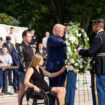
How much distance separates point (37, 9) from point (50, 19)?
5.25 feet

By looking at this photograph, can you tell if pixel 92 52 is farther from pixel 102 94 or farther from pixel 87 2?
pixel 87 2

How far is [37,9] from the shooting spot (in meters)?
42.6

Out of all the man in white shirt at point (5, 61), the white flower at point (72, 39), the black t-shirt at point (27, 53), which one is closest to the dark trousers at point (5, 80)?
the man in white shirt at point (5, 61)

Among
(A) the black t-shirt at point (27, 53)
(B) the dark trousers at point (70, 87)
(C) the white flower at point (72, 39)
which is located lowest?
(B) the dark trousers at point (70, 87)

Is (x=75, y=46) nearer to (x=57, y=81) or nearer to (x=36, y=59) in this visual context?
(x=57, y=81)

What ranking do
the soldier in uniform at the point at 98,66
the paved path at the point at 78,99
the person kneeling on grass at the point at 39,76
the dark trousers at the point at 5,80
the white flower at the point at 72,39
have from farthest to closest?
the dark trousers at the point at 5,80, the paved path at the point at 78,99, the white flower at the point at 72,39, the person kneeling on grass at the point at 39,76, the soldier in uniform at the point at 98,66

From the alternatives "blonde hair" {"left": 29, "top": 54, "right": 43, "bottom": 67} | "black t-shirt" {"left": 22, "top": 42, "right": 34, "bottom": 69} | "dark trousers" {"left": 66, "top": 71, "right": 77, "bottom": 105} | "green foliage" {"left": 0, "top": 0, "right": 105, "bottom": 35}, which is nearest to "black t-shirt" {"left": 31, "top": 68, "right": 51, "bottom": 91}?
"blonde hair" {"left": 29, "top": 54, "right": 43, "bottom": 67}

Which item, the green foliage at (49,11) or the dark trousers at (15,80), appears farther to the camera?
→ the green foliage at (49,11)

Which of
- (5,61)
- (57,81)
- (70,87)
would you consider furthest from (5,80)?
(57,81)

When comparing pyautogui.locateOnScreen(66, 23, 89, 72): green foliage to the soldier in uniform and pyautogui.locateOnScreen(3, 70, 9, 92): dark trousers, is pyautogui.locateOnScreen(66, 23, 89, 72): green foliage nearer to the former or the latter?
the soldier in uniform

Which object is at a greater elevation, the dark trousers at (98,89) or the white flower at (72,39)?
the white flower at (72,39)

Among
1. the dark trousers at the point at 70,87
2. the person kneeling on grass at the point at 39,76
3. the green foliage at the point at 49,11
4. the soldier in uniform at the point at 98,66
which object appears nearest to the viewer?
the soldier in uniform at the point at 98,66

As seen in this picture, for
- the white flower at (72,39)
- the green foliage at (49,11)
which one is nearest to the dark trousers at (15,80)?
the white flower at (72,39)

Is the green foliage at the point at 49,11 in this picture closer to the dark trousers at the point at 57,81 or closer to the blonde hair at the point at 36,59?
the dark trousers at the point at 57,81
